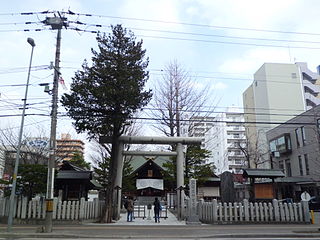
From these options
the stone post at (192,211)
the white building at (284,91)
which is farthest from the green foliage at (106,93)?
the white building at (284,91)

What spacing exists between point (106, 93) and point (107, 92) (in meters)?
0.10

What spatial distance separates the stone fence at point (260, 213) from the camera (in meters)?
18.8

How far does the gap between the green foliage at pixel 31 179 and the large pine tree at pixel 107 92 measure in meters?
3.61

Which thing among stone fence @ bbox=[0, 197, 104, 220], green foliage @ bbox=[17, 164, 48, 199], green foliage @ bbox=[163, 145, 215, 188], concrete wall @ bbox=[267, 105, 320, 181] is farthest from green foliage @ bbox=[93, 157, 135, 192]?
concrete wall @ bbox=[267, 105, 320, 181]

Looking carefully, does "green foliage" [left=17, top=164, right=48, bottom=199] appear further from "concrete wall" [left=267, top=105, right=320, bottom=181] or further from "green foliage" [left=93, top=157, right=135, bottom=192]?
"concrete wall" [left=267, top=105, right=320, bottom=181]

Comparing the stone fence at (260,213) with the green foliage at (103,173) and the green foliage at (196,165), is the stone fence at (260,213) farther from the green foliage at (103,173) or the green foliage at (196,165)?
the green foliage at (103,173)

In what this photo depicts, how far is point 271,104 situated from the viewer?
63781mm

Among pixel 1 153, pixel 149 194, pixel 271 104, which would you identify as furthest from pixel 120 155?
pixel 271 104

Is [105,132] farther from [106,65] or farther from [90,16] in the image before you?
[90,16]

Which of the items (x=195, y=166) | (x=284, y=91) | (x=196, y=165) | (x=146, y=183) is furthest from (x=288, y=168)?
(x=146, y=183)

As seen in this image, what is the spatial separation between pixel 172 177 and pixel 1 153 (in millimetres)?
27277

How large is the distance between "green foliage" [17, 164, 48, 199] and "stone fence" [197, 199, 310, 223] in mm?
10705

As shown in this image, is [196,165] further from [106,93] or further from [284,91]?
[284,91]

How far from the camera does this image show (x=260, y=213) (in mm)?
19000
